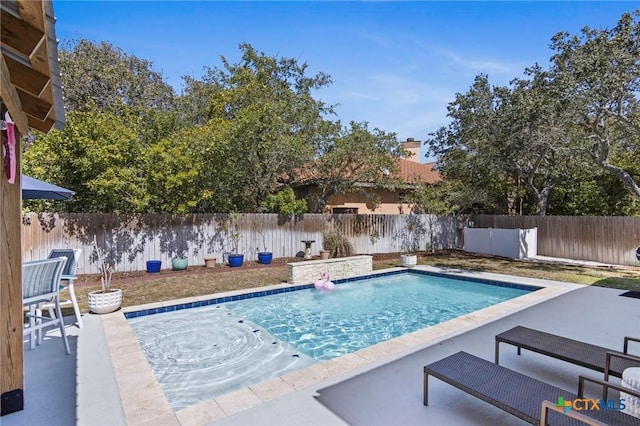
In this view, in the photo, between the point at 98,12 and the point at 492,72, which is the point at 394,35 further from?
the point at 98,12

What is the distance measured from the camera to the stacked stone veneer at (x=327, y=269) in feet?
31.0

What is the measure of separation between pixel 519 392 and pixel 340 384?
5.60 feet

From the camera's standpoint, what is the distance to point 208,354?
5.31 metres

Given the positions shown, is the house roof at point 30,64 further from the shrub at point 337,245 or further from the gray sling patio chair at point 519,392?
the shrub at point 337,245

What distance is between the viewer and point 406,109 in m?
15.9

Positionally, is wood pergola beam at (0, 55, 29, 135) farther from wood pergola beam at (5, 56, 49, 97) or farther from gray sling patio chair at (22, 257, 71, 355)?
gray sling patio chair at (22, 257, 71, 355)

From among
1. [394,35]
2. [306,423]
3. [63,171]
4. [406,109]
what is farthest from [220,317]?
[406,109]

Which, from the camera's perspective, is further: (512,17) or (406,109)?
(406,109)

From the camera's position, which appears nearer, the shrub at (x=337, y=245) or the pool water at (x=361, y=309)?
the pool water at (x=361, y=309)

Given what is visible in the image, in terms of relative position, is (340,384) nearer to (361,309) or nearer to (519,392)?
(519,392)

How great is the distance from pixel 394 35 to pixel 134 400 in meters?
10.6

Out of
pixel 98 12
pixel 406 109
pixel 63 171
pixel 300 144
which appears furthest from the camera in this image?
pixel 406 109

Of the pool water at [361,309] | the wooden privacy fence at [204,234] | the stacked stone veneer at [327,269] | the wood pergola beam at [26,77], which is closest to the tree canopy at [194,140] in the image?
the wooden privacy fence at [204,234]

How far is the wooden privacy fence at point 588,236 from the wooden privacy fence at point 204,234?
4.31 metres
